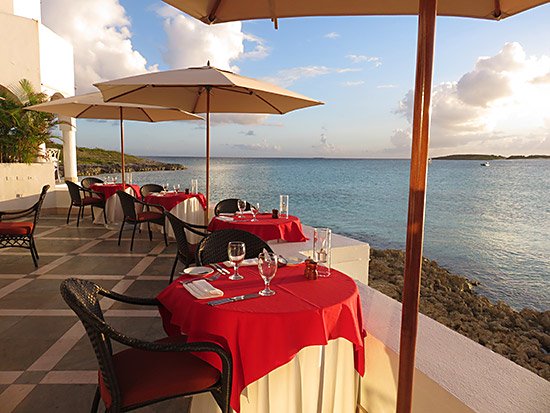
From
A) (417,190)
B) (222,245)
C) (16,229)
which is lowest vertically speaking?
(16,229)

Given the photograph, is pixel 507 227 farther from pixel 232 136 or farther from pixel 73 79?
pixel 73 79

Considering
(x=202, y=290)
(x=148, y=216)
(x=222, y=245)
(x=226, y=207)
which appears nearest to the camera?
(x=202, y=290)

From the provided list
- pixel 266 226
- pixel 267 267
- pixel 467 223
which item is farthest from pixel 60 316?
pixel 467 223

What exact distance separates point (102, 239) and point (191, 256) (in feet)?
12.5

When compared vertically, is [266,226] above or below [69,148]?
→ below

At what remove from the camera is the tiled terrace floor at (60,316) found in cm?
239

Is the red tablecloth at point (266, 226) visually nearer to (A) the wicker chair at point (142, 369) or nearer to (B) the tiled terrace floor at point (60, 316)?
(B) the tiled terrace floor at point (60, 316)

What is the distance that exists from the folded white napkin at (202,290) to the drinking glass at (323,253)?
0.67 metres

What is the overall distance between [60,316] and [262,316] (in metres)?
2.87

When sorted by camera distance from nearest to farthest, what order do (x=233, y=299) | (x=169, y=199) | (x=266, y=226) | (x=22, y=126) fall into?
(x=233, y=299)
(x=266, y=226)
(x=169, y=199)
(x=22, y=126)

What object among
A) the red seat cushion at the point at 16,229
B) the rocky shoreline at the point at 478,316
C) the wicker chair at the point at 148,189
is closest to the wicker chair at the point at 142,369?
the red seat cushion at the point at 16,229

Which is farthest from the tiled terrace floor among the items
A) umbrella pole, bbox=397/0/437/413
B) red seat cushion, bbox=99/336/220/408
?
umbrella pole, bbox=397/0/437/413

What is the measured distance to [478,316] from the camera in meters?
8.20

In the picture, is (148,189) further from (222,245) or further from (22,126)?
(222,245)
